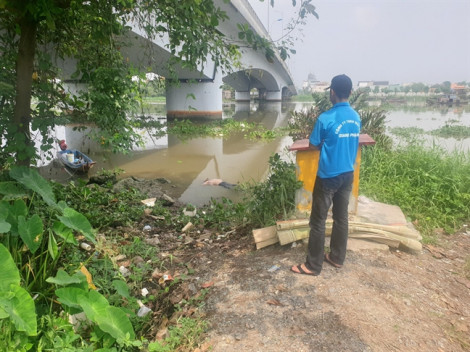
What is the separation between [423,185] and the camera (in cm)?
520

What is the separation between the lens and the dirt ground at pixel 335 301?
209 centimetres

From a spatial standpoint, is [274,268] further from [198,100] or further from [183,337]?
[198,100]

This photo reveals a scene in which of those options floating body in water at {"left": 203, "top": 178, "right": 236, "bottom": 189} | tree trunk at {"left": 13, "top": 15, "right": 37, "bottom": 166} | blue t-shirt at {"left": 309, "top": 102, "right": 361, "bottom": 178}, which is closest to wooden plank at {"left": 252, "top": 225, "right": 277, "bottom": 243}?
blue t-shirt at {"left": 309, "top": 102, "right": 361, "bottom": 178}

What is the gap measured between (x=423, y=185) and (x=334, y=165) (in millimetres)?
3312

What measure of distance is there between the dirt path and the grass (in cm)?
124

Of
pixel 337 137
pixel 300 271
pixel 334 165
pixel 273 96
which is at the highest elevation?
pixel 273 96

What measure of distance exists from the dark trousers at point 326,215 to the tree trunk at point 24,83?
268 cm

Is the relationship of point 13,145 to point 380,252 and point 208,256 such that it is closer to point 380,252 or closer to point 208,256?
point 208,256

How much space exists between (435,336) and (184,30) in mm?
3048

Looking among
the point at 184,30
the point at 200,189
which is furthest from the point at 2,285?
the point at 200,189

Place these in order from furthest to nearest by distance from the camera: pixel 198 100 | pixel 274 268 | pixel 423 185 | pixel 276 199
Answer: pixel 198 100, pixel 423 185, pixel 276 199, pixel 274 268

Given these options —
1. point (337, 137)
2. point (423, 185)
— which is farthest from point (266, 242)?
point (423, 185)

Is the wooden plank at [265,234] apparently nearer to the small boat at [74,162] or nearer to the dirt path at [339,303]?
the dirt path at [339,303]

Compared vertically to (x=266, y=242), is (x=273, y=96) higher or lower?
higher
